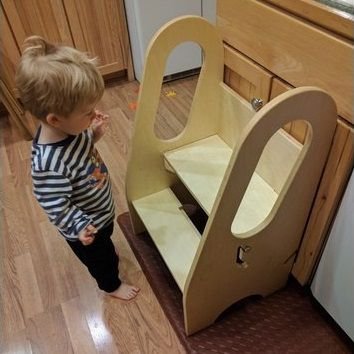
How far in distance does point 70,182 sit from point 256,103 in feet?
1.78

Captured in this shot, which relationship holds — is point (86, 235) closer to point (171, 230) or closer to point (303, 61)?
point (171, 230)

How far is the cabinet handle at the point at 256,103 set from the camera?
0.93 meters

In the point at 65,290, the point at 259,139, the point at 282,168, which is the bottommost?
the point at 65,290

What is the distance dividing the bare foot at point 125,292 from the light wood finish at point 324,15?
94 centimetres

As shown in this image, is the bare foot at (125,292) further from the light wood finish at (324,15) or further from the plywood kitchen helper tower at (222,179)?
the light wood finish at (324,15)

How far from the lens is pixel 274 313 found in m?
1.06

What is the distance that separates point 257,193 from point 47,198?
1.94 feet

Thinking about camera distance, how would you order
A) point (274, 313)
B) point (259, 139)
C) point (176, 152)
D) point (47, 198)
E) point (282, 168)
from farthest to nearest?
point (176, 152) → point (274, 313) → point (282, 168) → point (47, 198) → point (259, 139)

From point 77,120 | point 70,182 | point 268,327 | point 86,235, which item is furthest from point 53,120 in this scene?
point 268,327

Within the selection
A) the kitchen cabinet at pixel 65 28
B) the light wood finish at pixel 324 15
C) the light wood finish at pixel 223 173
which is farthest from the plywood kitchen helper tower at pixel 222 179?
the kitchen cabinet at pixel 65 28

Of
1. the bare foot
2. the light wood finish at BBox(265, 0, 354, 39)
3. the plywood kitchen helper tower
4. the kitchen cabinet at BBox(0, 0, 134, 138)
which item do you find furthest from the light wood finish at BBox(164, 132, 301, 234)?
the kitchen cabinet at BBox(0, 0, 134, 138)

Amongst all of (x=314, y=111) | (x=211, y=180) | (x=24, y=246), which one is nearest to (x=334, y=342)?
(x=211, y=180)

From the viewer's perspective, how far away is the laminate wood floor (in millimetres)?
A: 1037

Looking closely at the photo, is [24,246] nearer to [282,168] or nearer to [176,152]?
[176,152]
